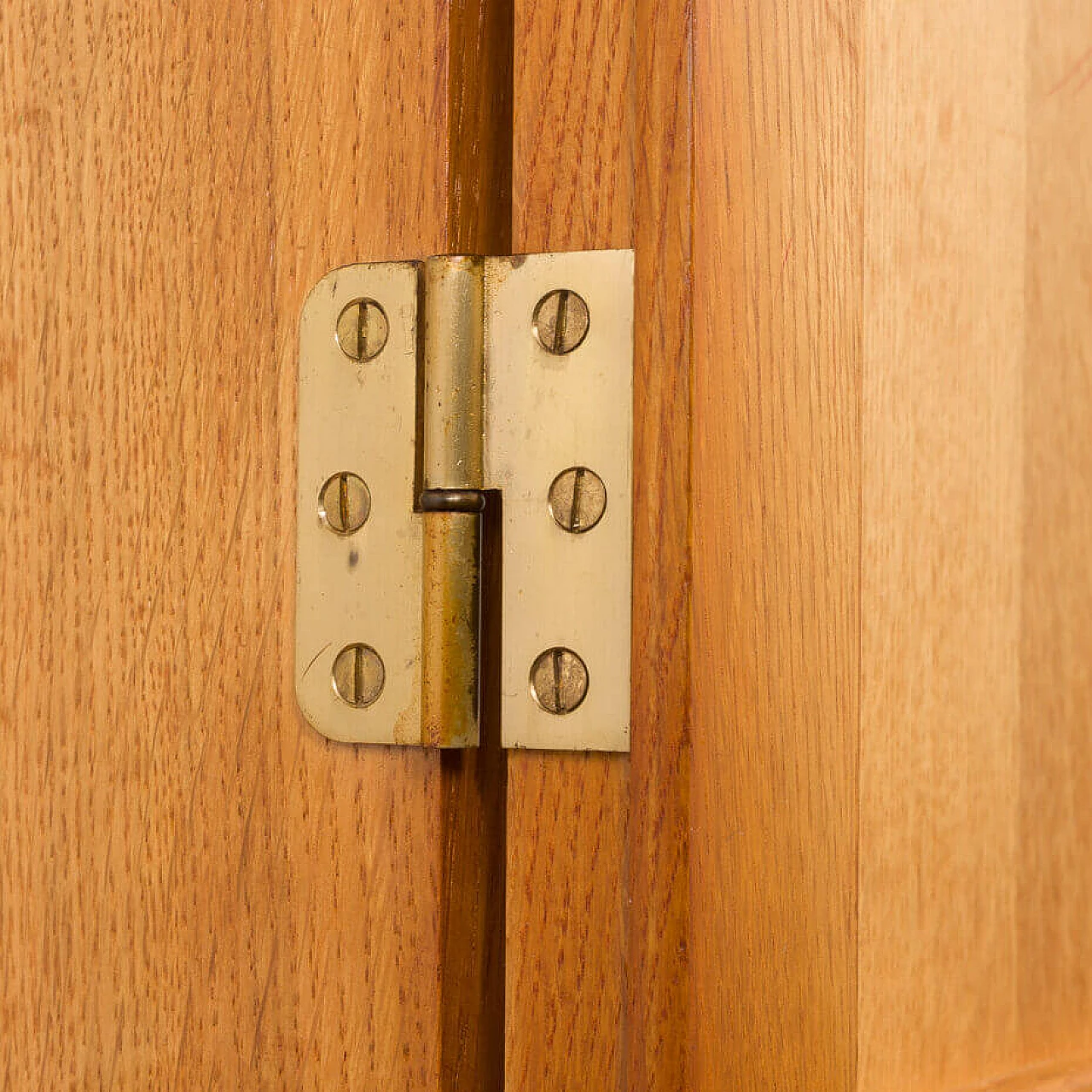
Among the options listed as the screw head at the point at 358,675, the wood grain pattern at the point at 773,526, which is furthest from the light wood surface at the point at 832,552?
the screw head at the point at 358,675

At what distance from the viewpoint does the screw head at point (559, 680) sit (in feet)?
1.25

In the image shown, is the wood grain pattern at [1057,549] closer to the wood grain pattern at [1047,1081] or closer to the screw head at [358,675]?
the wood grain pattern at [1047,1081]

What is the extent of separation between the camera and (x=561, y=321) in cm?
39

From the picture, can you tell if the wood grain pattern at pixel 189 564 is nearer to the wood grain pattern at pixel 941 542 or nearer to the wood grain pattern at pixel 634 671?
the wood grain pattern at pixel 634 671

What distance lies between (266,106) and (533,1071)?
0.31 m

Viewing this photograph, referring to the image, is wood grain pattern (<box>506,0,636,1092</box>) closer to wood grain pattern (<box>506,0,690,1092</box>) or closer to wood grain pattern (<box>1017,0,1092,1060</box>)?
wood grain pattern (<box>506,0,690,1092</box>)

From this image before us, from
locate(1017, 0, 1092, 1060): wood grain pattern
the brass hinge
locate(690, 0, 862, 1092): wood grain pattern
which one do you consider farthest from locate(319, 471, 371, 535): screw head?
locate(1017, 0, 1092, 1060): wood grain pattern

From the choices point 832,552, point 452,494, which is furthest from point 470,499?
point 832,552

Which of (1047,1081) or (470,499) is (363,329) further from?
(1047,1081)

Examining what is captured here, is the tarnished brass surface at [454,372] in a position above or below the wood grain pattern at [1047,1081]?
above

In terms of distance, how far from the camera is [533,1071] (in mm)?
378

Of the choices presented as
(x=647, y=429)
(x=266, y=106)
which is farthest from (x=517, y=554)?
(x=266, y=106)

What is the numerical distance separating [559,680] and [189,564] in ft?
0.44

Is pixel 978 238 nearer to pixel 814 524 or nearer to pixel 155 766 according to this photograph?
pixel 814 524
